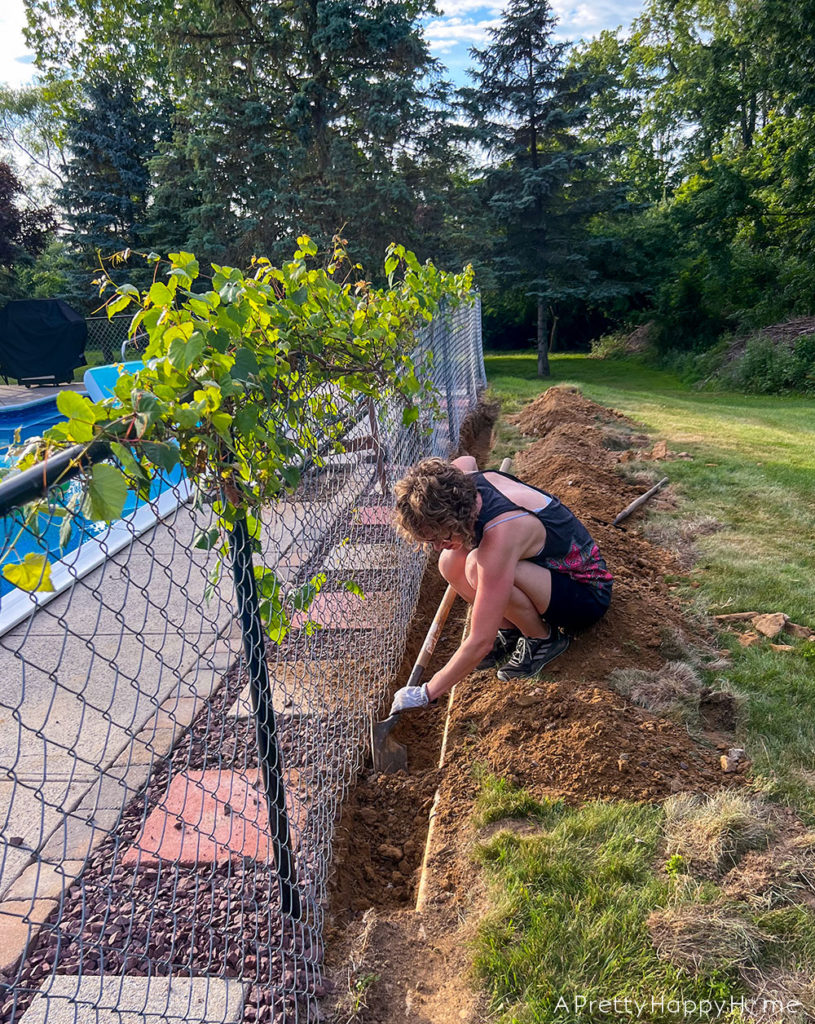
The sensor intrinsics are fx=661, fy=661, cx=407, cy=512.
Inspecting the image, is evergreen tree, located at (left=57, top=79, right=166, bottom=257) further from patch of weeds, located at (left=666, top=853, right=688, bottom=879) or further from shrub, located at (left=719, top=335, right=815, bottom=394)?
patch of weeds, located at (left=666, top=853, right=688, bottom=879)

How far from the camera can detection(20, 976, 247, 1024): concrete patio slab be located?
166cm

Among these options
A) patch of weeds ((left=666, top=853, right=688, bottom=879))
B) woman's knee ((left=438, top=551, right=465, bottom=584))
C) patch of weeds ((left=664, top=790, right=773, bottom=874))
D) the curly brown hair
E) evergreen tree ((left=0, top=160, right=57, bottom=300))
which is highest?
evergreen tree ((left=0, top=160, right=57, bottom=300))

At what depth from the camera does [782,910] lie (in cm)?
182

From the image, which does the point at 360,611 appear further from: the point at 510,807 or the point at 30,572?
the point at 30,572

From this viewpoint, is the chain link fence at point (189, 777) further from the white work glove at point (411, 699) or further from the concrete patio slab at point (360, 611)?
the white work glove at point (411, 699)

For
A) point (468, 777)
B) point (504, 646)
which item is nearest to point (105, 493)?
point (468, 777)

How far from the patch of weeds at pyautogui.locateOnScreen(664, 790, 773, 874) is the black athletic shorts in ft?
3.47

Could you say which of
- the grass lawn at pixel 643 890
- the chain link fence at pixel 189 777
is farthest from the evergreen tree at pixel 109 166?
the grass lawn at pixel 643 890

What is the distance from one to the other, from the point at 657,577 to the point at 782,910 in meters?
2.51

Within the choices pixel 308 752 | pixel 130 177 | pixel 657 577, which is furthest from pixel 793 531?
pixel 130 177

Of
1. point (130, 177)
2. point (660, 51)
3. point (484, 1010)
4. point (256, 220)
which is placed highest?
point (660, 51)

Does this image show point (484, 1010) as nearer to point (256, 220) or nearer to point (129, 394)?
point (129, 394)

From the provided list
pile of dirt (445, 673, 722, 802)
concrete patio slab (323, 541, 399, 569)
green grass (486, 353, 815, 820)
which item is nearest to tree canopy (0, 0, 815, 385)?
green grass (486, 353, 815, 820)

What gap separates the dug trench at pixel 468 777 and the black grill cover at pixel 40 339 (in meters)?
18.6
